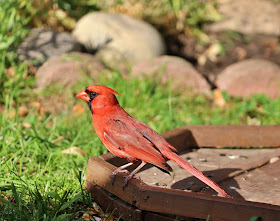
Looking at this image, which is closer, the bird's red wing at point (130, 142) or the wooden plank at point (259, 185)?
the bird's red wing at point (130, 142)

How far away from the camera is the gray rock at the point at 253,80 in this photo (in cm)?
572

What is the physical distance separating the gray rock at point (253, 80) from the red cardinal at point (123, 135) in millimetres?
3174

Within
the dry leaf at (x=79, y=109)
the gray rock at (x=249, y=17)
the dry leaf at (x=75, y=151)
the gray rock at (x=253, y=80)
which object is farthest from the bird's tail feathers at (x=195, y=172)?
the gray rock at (x=249, y=17)

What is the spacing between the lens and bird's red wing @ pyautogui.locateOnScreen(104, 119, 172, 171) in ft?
8.96

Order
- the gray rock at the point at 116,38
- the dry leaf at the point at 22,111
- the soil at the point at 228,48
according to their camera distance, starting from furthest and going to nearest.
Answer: the soil at the point at 228,48, the gray rock at the point at 116,38, the dry leaf at the point at 22,111

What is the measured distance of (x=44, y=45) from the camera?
568cm

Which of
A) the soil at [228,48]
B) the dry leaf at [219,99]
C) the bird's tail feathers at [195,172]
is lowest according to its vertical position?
the soil at [228,48]

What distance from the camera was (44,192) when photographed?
3.04 metres

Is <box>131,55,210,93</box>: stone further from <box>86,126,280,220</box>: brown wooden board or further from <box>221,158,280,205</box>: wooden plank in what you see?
<box>221,158,280,205</box>: wooden plank

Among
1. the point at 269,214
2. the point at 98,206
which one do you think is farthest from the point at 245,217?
the point at 98,206

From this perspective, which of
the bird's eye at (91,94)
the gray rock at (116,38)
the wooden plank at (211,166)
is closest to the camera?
the bird's eye at (91,94)

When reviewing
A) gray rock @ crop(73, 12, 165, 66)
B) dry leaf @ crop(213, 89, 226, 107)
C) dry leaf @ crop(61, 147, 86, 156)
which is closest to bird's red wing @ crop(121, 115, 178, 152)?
dry leaf @ crop(61, 147, 86, 156)

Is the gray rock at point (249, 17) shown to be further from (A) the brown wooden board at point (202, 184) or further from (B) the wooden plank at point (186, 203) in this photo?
(B) the wooden plank at point (186, 203)

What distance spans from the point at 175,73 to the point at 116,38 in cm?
116
